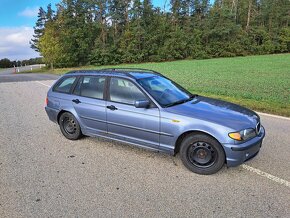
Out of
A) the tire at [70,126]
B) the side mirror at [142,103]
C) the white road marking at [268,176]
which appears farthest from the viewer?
the tire at [70,126]

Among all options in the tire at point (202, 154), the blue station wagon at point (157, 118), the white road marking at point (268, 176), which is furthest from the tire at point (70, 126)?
the white road marking at point (268, 176)

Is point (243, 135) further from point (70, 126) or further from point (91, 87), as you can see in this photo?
point (70, 126)

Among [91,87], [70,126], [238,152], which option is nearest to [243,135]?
[238,152]

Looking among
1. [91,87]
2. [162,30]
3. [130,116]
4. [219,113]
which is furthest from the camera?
[162,30]

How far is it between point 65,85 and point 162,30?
52.3 metres

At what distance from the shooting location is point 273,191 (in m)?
3.43

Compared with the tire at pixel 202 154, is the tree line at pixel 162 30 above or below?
above

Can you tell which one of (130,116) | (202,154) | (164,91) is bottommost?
(202,154)

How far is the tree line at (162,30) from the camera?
159ft

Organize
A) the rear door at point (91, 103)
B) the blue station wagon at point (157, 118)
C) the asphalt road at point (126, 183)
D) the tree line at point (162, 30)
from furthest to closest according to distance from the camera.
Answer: the tree line at point (162, 30) → the rear door at point (91, 103) → the blue station wagon at point (157, 118) → the asphalt road at point (126, 183)

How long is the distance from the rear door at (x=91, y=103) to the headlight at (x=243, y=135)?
233 cm

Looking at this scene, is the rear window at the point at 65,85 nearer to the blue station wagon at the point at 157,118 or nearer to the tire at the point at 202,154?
the blue station wagon at the point at 157,118

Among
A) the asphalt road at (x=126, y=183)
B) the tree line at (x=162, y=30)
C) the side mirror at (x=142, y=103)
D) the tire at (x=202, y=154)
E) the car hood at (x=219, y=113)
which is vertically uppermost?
the tree line at (x=162, y=30)

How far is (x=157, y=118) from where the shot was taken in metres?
4.22
